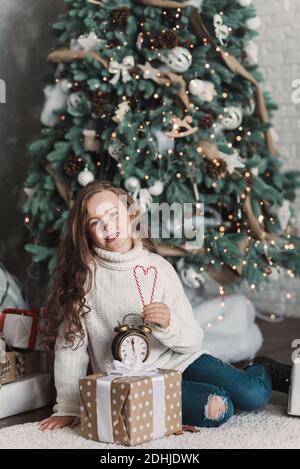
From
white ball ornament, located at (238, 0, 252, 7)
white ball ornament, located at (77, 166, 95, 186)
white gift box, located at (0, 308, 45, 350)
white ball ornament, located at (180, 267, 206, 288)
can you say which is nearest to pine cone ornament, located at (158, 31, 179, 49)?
white ball ornament, located at (238, 0, 252, 7)

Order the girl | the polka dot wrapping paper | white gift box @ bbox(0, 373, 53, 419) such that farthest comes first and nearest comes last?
1. white gift box @ bbox(0, 373, 53, 419)
2. the girl
3. the polka dot wrapping paper

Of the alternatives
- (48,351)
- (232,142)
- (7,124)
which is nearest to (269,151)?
(232,142)

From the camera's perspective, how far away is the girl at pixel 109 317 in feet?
6.97

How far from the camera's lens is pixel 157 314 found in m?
2.07

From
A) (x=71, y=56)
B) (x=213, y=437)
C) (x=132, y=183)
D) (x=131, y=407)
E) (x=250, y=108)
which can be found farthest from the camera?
(x=250, y=108)

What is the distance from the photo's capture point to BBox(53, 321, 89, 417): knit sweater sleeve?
2.14 m

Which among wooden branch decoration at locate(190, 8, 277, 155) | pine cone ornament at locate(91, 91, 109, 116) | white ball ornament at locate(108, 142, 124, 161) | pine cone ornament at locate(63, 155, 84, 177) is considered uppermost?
wooden branch decoration at locate(190, 8, 277, 155)

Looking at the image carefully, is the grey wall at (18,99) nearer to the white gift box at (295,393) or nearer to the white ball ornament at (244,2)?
the white ball ornament at (244,2)

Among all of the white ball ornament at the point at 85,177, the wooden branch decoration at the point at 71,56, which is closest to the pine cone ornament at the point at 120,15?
the wooden branch decoration at the point at 71,56

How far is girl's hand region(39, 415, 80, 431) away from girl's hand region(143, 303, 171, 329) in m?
0.35

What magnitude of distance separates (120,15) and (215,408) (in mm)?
1679

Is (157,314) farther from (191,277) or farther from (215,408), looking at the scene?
(191,277)

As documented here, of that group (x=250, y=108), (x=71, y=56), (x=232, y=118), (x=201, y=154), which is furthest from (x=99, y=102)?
(x=250, y=108)

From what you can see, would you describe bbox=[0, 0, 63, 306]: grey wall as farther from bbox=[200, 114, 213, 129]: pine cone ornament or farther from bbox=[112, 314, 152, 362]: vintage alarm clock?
bbox=[112, 314, 152, 362]: vintage alarm clock
